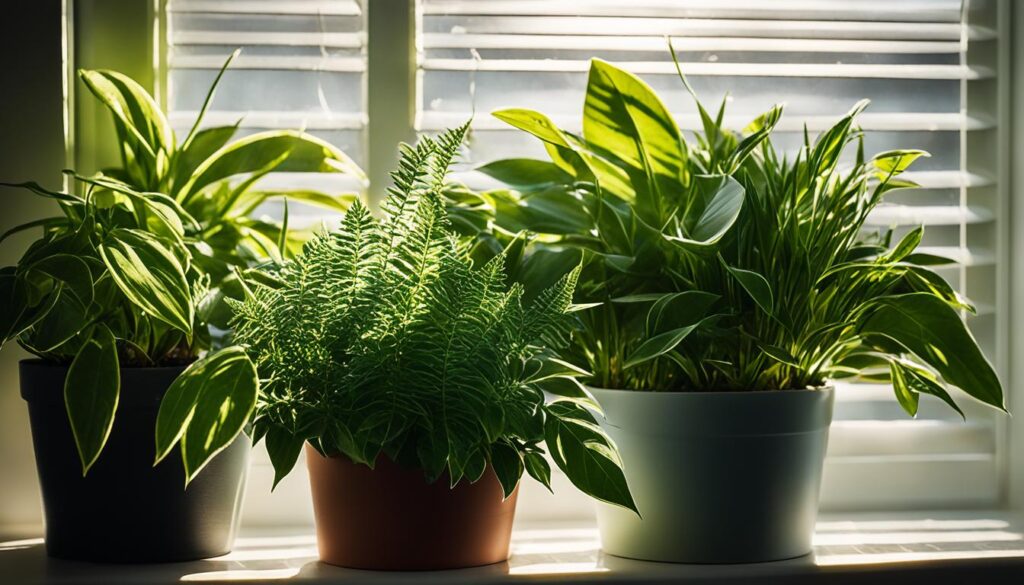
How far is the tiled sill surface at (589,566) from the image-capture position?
2.91 feet

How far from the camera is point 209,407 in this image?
794 millimetres

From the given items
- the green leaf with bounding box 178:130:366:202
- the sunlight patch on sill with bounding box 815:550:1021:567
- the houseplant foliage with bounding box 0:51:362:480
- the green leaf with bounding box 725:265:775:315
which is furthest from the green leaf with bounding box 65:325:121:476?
the sunlight patch on sill with bounding box 815:550:1021:567

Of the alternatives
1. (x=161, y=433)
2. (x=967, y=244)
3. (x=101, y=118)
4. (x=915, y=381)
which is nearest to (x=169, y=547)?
(x=161, y=433)

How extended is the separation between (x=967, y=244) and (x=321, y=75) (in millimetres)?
821

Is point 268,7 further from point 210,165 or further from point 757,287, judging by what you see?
point 757,287

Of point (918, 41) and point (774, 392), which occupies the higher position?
point (918, 41)

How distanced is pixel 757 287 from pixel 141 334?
58 centimetres

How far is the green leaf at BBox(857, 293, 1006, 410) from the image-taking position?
0.89 metres

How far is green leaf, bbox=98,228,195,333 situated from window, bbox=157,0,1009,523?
30 centimetres

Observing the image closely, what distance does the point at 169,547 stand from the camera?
0.93m

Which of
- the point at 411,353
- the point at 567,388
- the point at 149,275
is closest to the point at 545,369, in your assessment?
the point at 567,388

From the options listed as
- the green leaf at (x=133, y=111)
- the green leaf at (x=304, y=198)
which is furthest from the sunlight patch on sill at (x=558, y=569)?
the green leaf at (x=133, y=111)

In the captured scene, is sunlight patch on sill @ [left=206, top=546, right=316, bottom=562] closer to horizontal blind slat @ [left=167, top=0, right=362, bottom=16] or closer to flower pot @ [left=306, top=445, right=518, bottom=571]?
flower pot @ [left=306, top=445, right=518, bottom=571]

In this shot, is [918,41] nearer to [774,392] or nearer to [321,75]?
[774,392]
